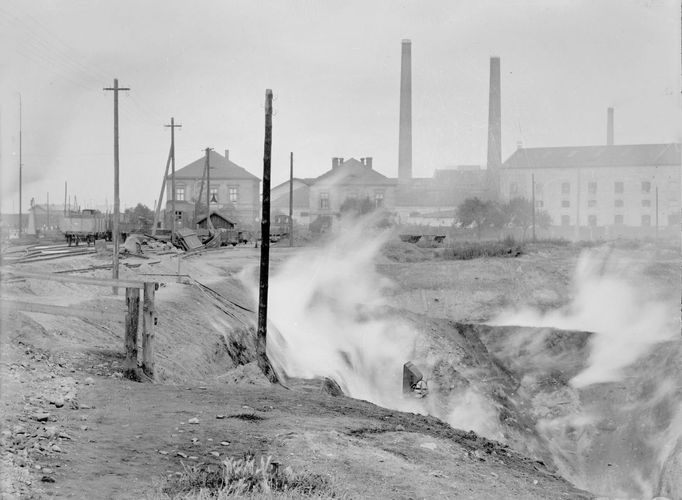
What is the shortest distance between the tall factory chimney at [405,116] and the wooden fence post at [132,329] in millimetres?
61494

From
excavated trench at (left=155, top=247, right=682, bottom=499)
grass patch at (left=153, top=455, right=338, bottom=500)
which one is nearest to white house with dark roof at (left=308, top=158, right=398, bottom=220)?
excavated trench at (left=155, top=247, right=682, bottom=499)

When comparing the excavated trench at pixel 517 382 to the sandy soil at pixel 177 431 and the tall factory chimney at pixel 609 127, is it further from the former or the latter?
the tall factory chimney at pixel 609 127

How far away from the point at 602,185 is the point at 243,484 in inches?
3126

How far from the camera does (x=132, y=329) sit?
40.4 feet

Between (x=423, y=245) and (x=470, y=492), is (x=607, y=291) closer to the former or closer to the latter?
(x=423, y=245)

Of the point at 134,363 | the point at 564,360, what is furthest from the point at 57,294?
the point at 564,360

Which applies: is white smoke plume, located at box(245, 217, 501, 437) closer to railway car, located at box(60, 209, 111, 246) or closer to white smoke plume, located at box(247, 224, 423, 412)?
white smoke plume, located at box(247, 224, 423, 412)

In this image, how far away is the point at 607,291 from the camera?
3856 cm

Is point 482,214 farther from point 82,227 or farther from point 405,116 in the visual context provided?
point 82,227

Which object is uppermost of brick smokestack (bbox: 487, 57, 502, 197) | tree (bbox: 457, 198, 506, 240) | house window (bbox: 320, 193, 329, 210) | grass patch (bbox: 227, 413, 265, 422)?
brick smokestack (bbox: 487, 57, 502, 197)

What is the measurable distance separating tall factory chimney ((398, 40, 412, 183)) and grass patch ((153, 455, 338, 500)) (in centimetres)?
6598

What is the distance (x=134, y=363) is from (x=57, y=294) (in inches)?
299

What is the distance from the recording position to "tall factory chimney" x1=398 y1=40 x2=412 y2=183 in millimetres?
71062

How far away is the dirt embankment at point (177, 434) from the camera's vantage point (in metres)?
7.49
